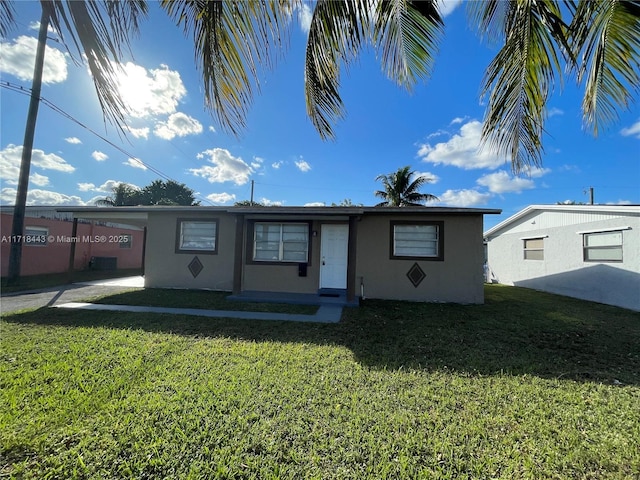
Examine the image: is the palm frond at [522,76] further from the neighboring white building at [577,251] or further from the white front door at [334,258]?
the neighboring white building at [577,251]

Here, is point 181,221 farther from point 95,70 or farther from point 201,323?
point 95,70

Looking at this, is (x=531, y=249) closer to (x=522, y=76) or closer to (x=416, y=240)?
(x=416, y=240)

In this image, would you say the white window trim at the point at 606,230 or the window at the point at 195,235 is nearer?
the white window trim at the point at 606,230

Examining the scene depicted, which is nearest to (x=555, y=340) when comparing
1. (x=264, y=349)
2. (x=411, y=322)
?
(x=411, y=322)

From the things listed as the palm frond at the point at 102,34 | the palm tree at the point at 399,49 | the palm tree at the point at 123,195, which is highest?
the palm tree at the point at 123,195

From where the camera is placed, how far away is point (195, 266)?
9.69m

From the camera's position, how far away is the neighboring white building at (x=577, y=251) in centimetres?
858

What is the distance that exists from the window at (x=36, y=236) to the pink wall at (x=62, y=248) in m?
0.10

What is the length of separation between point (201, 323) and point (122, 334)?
136cm

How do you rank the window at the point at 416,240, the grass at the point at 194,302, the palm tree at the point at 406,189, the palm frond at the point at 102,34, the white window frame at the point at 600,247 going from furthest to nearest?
the palm tree at the point at 406,189 → the white window frame at the point at 600,247 → the window at the point at 416,240 → the grass at the point at 194,302 → the palm frond at the point at 102,34

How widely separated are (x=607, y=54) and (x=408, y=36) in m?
1.73

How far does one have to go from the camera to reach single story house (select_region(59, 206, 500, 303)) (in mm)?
8445

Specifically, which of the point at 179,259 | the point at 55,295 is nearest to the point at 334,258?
the point at 179,259

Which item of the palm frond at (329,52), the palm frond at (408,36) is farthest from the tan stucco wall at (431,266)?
the palm frond at (408,36)
